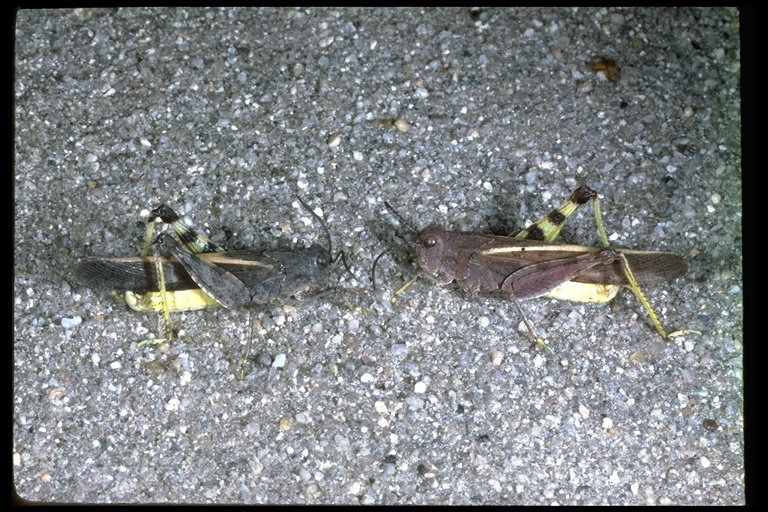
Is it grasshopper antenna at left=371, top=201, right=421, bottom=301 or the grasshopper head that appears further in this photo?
grasshopper antenna at left=371, top=201, right=421, bottom=301

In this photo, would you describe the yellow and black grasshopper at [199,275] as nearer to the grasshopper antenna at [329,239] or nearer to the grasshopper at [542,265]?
the grasshopper antenna at [329,239]

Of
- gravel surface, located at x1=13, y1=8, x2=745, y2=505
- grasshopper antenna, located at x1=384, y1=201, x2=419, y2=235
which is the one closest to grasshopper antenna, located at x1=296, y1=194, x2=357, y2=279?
gravel surface, located at x1=13, y1=8, x2=745, y2=505

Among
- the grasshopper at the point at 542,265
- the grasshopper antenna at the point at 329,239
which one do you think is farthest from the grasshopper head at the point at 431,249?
the grasshopper antenna at the point at 329,239

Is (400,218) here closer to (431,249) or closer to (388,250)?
(388,250)

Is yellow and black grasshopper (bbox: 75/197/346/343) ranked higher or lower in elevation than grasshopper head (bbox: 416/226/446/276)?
lower

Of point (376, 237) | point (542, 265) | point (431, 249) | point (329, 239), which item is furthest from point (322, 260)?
point (542, 265)

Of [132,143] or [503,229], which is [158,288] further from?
[503,229]

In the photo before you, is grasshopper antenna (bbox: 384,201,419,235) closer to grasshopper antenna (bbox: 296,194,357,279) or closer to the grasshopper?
the grasshopper
